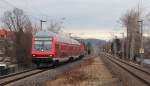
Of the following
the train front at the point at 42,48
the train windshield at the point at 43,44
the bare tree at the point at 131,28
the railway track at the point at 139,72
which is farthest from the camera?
the bare tree at the point at 131,28

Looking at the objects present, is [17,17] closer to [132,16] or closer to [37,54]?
[132,16]

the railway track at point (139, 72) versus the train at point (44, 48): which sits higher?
the train at point (44, 48)

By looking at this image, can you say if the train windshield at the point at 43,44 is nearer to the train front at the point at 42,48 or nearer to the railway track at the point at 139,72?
the train front at the point at 42,48

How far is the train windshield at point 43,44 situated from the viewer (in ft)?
145

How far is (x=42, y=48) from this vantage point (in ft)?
145

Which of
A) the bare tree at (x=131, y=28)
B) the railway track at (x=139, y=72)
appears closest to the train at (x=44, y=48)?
the railway track at (x=139, y=72)

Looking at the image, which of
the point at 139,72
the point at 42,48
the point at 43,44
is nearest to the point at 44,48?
the point at 42,48

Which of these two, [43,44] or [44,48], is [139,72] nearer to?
[44,48]

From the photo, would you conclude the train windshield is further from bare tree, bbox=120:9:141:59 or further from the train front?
bare tree, bbox=120:9:141:59

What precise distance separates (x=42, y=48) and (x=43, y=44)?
1.82 feet

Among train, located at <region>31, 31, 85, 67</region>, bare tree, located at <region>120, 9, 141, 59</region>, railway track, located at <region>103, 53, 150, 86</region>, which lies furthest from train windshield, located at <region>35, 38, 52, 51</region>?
bare tree, located at <region>120, 9, 141, 59</region>

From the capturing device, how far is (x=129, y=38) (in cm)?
11125

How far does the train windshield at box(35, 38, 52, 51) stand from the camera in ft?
145

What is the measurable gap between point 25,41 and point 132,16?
225ft
